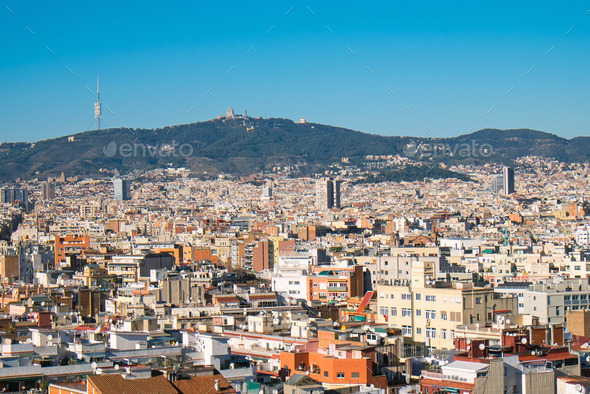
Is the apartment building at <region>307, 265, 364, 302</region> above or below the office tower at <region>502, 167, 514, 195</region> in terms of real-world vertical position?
below

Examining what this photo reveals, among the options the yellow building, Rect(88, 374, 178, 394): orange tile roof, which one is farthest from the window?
Rect(88, 374, 178, 394): orange tile roof

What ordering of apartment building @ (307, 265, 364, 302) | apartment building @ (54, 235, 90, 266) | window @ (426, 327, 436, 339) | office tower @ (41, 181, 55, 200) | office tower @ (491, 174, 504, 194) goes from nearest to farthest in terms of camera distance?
window @ (426, 327, 436, 339), apartment building @ (307, 265, 364, 302), apartment building @ (54, 235, 90, 266), office tower @ (41, 181, 55, 200), office tower @ (491, 174, 504, 194)

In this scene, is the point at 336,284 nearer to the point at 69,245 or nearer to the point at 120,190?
the point at 69,245

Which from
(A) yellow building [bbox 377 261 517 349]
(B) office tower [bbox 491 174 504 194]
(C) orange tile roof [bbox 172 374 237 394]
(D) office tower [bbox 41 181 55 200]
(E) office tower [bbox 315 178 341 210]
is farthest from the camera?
(B) office tower [bbox 491 174 504 194]

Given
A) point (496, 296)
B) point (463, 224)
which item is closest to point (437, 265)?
point (496, 296)

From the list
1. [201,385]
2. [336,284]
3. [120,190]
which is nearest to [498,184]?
[120,190]

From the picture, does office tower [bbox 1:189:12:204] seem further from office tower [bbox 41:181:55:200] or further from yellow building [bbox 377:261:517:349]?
yellow building [bbox 377:261:517:349]

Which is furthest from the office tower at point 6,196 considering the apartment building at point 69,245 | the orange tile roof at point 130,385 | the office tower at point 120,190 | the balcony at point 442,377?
the balcony at point 442,377
